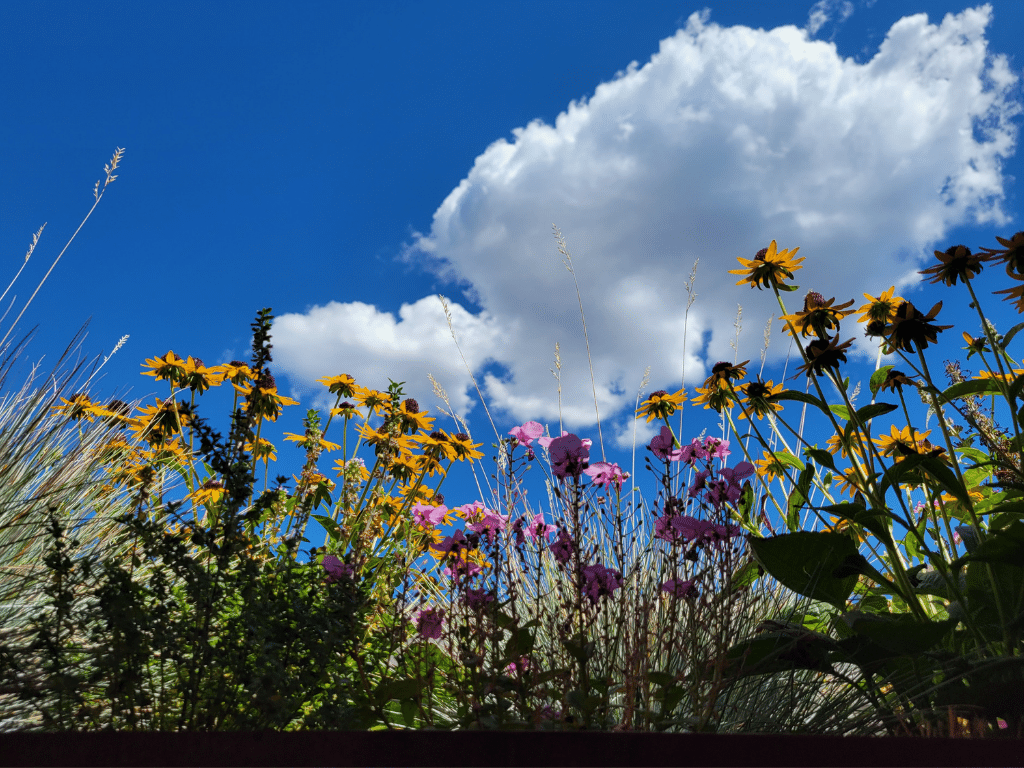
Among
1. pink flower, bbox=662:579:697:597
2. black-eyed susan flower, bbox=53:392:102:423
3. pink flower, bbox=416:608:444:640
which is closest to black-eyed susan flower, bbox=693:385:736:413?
pink flower, bbox=662:579:697:597

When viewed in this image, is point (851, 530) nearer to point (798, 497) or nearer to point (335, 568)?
point (798, 497)

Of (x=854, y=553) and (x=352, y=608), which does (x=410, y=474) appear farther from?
(x=854, y=553)

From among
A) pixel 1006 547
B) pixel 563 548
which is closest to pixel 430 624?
pixel 563 548

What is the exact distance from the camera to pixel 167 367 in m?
2.81

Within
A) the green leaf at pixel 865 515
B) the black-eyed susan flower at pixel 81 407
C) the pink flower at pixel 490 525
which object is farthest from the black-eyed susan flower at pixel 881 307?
the black-eyed susan flower at pixel 81 407

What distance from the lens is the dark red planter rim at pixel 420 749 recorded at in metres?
0.89

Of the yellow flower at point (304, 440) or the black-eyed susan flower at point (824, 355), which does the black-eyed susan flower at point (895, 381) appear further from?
the yellow flower at point (304, 440)

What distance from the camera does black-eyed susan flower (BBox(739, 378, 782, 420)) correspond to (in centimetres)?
225

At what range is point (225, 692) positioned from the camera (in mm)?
1432

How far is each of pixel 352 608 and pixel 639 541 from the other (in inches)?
55.7

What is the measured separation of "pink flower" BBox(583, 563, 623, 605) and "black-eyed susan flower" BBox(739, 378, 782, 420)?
28.6 inches

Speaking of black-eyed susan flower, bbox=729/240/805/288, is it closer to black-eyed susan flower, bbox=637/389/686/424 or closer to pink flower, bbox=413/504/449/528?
black-eyed susan flower, bbox=637/389/686/424

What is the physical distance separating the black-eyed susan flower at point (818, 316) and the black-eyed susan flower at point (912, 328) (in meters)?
0.20

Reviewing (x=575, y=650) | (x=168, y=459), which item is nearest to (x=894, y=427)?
(x=575, y=650)
